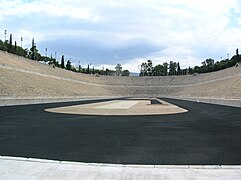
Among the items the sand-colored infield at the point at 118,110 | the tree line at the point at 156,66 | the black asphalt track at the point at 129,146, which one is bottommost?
the sand-colored infield at the point at 118,110

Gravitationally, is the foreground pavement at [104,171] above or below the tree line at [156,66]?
below

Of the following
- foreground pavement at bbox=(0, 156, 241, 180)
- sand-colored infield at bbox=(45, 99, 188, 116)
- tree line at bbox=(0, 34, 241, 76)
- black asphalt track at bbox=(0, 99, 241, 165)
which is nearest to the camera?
foreground pavement at bbox=(0, 156, 241, 180)

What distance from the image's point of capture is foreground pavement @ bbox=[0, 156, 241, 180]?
6.00 metres

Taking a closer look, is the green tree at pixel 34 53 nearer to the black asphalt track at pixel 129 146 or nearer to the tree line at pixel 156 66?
the tree line at pixel 156 66

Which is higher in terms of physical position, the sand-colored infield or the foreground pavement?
the foreground pavement

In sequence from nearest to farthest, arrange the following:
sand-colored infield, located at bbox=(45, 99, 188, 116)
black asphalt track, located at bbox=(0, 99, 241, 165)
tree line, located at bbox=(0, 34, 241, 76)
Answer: black asphalt track, located at bbox=(0, 99, 241, 165)
sand-colored infield, located at bbox=(45, 99, 188, 116)
tree line, located at bbox=(0, 34, 241, 76)

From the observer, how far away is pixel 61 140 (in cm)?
1064

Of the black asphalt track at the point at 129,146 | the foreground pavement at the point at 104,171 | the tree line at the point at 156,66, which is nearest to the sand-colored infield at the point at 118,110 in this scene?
the black asphalt track at the point at 129,146

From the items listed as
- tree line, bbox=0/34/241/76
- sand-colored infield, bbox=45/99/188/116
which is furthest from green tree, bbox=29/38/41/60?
sand-colored infield, bbox=45/99/188/116

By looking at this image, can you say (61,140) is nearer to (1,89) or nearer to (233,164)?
(233,164)

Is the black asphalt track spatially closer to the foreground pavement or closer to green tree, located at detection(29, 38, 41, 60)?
the foreground pavement

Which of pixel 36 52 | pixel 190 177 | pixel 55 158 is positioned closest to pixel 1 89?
pixel 55 158

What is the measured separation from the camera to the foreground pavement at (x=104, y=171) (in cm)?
600

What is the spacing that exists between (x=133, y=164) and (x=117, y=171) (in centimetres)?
85
